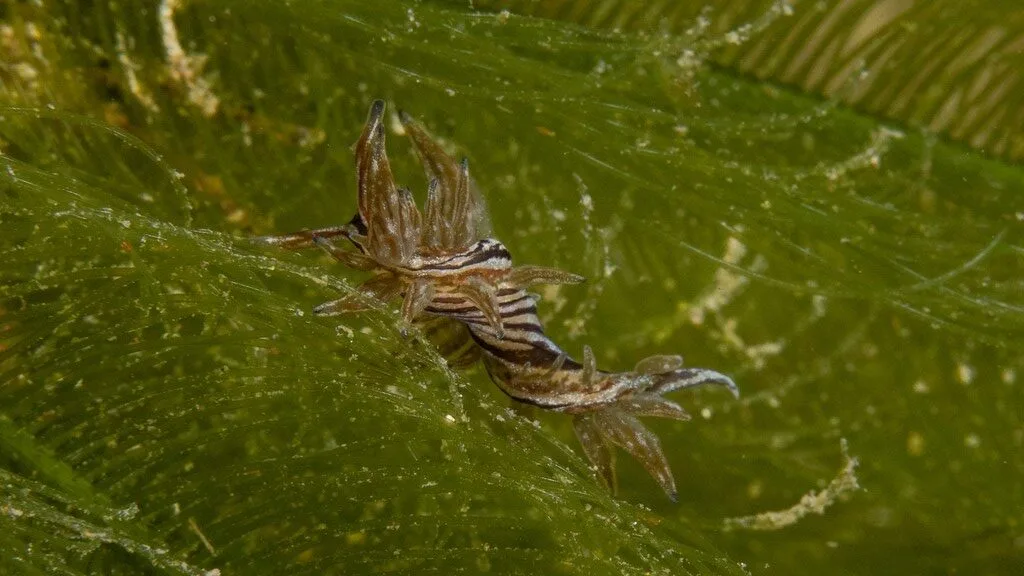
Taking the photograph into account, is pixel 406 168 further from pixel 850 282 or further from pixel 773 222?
pixel 850 282

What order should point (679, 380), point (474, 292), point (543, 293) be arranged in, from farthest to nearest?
point (543, 293)
point (679, 380)
point (474, 292)

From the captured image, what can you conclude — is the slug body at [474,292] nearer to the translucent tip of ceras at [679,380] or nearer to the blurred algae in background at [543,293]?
the translucent tip of ceras at [679,380]

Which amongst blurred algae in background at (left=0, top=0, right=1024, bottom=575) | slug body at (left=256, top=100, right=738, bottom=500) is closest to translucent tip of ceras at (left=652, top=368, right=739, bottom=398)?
slug body at (left=256, top=100, right=738, bottom=500)

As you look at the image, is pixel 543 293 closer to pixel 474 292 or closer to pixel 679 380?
pixel 679 380

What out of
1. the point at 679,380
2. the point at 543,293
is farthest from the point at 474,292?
the point at 543,293

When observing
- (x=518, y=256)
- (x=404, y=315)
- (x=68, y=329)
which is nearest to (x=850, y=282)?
(x=518, y=256)
